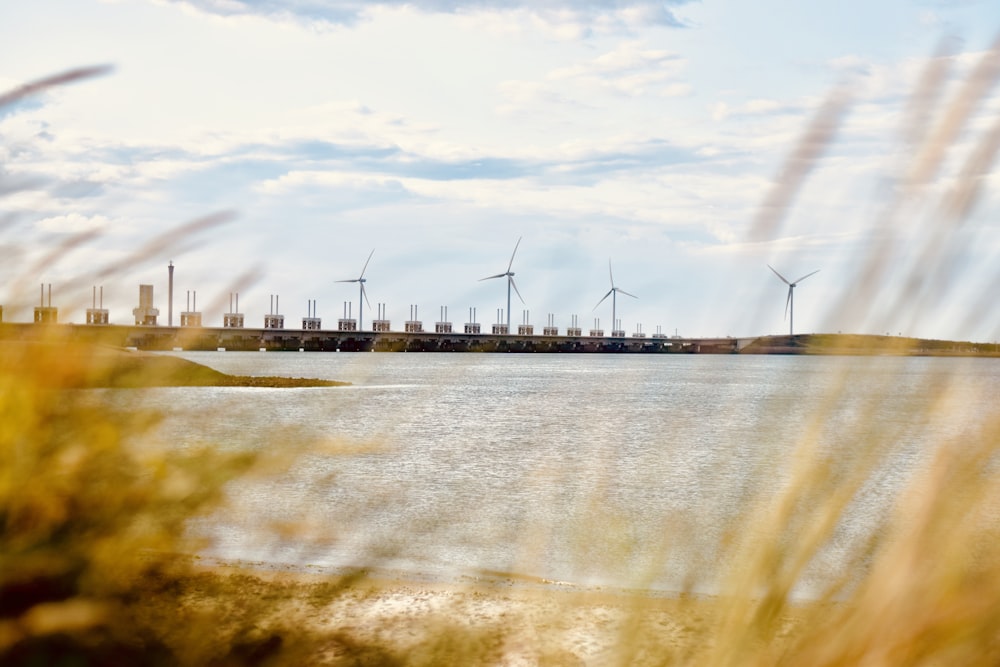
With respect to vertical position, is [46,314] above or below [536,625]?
above

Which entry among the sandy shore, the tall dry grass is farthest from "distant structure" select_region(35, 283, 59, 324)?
the sandy shore

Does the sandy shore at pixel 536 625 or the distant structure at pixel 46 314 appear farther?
the distant structure at pixel 46 314

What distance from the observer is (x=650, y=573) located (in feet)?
3.40

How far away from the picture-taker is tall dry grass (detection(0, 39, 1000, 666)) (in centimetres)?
83

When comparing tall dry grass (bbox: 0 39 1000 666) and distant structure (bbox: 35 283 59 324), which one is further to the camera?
distant structure (bbox: 35 283 59 324)

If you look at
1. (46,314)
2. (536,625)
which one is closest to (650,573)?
(536,625)

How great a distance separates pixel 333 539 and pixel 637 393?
231 ft

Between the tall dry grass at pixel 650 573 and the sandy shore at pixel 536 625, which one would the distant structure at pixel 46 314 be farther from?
the sandy shore at pixel 536 625

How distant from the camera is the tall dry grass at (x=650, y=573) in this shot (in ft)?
2.71

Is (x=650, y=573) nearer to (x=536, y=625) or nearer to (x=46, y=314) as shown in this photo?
(x=536, y=625)

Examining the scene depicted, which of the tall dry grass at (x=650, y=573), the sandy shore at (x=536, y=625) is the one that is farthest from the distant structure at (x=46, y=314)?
the sandy shore at (x=536, y=625)

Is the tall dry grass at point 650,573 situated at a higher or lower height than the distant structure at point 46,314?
lower

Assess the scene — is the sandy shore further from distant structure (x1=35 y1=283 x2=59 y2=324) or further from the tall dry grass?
distant structure (x1=35 y1=283 x2=59 y2=324)

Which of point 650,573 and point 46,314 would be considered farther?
point 46,314
